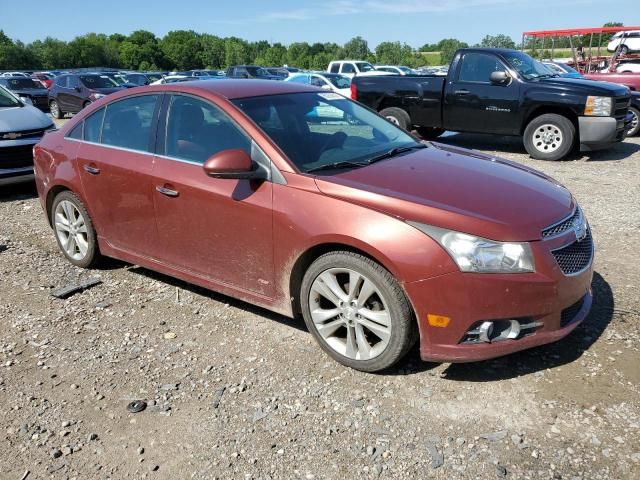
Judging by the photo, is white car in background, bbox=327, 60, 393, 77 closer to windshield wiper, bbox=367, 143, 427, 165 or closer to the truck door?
the truck door

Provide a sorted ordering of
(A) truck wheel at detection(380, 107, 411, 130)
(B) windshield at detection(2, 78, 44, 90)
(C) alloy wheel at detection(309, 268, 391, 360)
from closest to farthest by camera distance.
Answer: (C) alloy wheel at detection(309, 268, 391, 360) → (A) truck wheel at detection(380, 107, 411, 130) → (B) windshield at detection(2, 78, 44, 90)

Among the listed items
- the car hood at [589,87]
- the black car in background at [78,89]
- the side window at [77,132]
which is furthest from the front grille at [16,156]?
the black car in background at [78,89]

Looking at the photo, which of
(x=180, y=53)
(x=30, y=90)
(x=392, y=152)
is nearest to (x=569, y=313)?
(x=392, y=152)

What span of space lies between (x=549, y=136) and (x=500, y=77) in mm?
1344

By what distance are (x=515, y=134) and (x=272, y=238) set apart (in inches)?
315

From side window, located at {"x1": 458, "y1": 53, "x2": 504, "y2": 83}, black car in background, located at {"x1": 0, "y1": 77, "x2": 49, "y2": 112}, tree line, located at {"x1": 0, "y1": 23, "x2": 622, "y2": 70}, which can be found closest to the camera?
side window, located at {"x1": 458, "y1": 53, "x2": 504, "y2": 83}

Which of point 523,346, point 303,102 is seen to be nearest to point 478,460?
point 523,346

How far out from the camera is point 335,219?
10.3 feet

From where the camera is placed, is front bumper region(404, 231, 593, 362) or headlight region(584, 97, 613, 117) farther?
headlight region(584, 97, 613, 117)

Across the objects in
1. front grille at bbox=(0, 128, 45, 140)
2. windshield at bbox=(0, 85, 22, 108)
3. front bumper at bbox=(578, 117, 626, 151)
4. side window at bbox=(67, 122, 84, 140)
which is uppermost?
windshield at bbox=(0, 85, 22, 108)

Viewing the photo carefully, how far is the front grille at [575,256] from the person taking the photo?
304 centimetres

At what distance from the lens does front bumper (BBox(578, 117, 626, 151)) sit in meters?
9.29

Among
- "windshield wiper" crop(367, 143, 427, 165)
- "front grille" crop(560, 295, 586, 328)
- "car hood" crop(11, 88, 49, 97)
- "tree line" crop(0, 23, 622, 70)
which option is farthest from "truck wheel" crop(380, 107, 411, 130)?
"tree line" crop(0, 23, 622, 70)

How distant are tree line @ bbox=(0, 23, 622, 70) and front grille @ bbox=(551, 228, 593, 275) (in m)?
63.6
